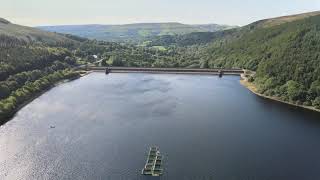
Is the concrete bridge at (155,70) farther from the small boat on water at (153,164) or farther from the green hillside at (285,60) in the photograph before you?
the small boat on water at (153,164)

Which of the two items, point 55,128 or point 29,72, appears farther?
point 29,72

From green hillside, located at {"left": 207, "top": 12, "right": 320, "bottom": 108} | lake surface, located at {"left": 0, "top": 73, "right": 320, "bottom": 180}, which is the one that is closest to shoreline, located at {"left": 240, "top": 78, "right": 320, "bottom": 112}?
green hillside, located at {"left": 207, "top": 12, "right": 320, "bottom": 108}

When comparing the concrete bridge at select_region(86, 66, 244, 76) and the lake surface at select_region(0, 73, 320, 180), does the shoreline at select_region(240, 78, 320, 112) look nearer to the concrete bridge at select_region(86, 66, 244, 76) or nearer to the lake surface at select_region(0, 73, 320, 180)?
the lake surface at select_region(0, 73, 320, 180)

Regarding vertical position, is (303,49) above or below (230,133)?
above

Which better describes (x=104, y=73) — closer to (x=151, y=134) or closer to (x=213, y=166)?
(x=151, y=134)

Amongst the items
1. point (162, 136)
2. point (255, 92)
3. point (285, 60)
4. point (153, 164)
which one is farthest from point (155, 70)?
point (153, 164)

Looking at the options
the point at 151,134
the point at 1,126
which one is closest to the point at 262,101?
the point at 151,134

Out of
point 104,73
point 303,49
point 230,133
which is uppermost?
point 303,49
